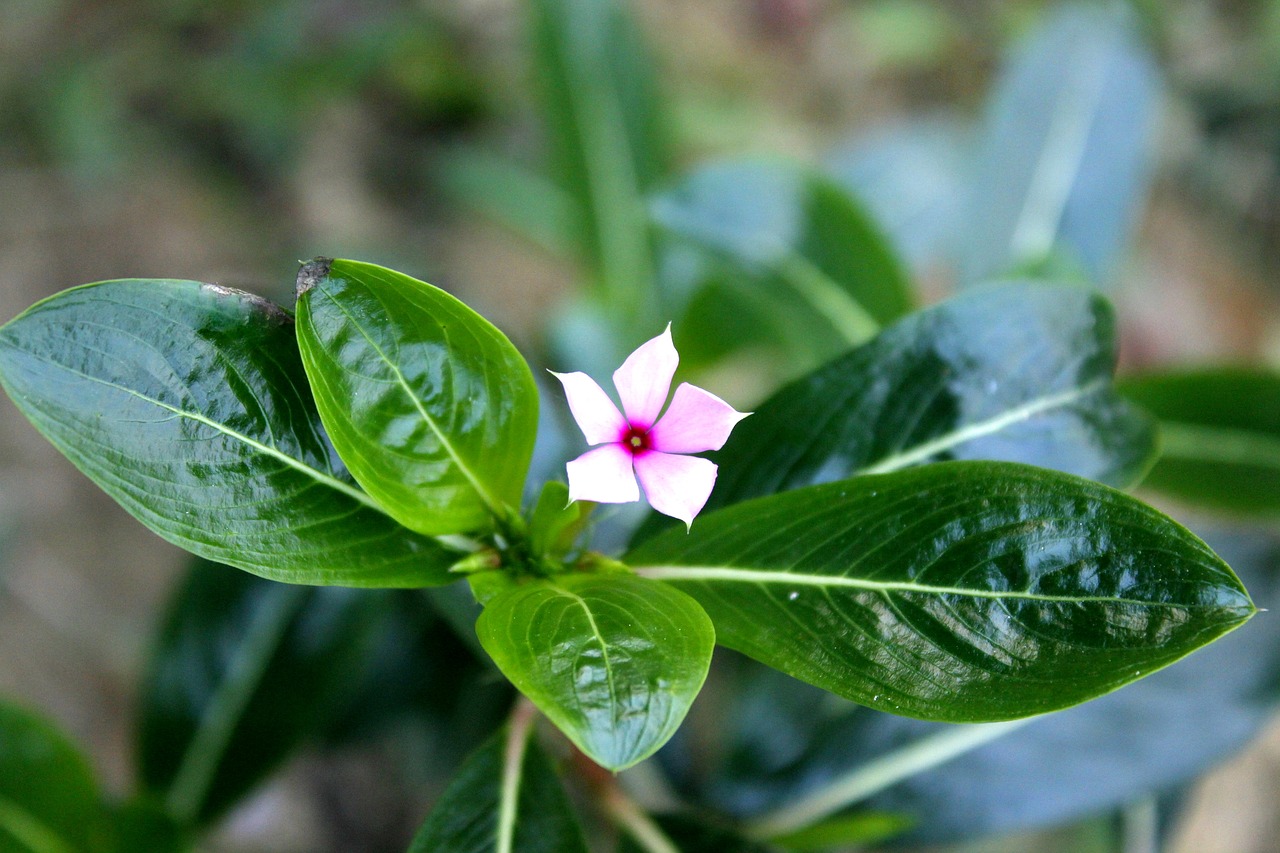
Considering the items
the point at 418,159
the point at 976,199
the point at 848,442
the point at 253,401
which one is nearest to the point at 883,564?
the point at 848,442

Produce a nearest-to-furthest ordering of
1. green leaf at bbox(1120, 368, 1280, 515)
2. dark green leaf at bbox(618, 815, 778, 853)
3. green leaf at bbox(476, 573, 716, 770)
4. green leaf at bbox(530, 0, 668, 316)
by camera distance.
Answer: green leaf at bbox(476, 573, 716, 770) < dark green leaf at bbox(618, 815, 778, 853) < green leaf at bbox(1120, 368, 1280, 515) < green leaf at bbox(530, 0, 668, 316)

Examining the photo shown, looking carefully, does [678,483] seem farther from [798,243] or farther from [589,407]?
[798,243]

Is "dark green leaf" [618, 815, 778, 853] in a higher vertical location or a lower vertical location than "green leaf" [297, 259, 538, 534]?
lower

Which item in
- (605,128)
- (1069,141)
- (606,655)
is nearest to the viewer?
(606,655)

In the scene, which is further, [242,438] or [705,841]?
[705,841]

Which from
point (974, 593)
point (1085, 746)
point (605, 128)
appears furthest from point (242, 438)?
point (605, 128)

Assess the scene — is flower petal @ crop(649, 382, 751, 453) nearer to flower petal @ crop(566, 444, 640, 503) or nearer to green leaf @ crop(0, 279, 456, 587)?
flower petal @ crop(566, 444, 640, 503)

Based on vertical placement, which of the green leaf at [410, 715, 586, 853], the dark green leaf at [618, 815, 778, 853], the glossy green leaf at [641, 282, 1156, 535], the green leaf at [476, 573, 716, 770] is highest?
the glossy green leaf at [641, 282, 1156, 535]

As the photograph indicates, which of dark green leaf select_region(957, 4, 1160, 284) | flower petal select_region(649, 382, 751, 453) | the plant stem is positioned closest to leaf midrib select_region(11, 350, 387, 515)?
flower petal select_region(649, 382, 751, 453)
